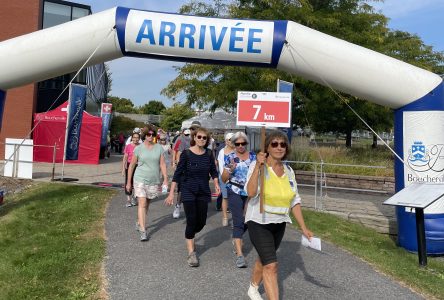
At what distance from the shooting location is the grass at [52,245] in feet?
14.0

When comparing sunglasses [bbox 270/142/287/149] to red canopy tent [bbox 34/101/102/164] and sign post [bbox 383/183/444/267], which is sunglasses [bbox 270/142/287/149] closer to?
sign post [bbox 383/183/444/267]

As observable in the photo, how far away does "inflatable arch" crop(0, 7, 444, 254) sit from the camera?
6.91 metres

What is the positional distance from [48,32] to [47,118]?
1168 cm

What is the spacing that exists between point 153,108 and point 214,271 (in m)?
97.7

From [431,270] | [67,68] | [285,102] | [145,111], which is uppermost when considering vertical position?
[145,111]

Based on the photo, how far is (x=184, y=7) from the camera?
1817 centimetres

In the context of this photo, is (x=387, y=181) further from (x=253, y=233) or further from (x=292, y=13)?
(x=253, y=233)

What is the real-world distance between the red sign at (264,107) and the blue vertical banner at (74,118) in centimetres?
809

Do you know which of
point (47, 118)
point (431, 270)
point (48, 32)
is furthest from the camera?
point (47, 118)

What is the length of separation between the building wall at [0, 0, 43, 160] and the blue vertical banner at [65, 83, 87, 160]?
7.32 m

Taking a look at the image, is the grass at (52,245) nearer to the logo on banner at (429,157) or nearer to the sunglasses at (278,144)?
the sunglasses at (278,144)

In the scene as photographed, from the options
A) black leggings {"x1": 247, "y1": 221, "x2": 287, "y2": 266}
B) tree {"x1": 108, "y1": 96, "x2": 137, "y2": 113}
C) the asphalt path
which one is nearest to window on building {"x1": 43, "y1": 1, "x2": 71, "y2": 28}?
the asphalt path

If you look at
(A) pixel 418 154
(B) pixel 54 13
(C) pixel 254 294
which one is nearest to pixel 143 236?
(C) pixel 254 294

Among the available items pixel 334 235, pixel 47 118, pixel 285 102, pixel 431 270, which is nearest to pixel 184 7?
pixel 47 118
